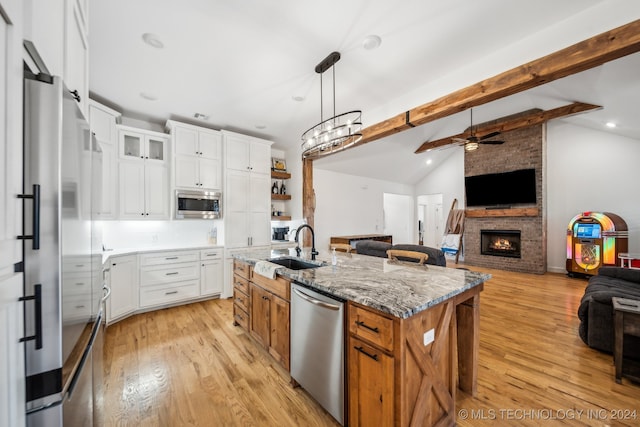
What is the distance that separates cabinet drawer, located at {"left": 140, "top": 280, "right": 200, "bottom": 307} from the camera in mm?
3510

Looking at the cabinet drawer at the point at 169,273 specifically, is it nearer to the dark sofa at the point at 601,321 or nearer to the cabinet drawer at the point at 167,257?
the cabinet drawer at the point at 167,257

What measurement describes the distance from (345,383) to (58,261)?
5.03ft

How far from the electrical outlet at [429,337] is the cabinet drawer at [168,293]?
141 inches

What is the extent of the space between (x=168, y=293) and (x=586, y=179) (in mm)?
8616

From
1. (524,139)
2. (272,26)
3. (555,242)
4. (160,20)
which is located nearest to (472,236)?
(555,242)

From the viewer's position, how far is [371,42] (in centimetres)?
228

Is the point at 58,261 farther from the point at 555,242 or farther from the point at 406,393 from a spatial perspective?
the point at 555,242

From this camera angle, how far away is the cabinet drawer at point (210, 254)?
3969 mm

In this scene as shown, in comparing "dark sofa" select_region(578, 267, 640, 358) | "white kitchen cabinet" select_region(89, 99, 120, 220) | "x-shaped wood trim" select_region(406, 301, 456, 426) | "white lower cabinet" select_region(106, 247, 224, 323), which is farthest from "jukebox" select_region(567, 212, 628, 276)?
"white kitchen cabinet" select_region(89, 99, 120, 220)

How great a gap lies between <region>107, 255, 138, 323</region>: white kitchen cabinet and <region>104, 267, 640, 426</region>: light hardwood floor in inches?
6.9

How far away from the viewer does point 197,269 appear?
391 cm

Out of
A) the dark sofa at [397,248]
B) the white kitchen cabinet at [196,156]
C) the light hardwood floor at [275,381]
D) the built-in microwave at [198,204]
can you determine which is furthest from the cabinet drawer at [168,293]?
the dark sofa at [397,248]

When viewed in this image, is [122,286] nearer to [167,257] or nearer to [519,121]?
[167,257]

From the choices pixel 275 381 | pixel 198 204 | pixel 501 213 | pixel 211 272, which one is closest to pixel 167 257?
pixel 211 272
